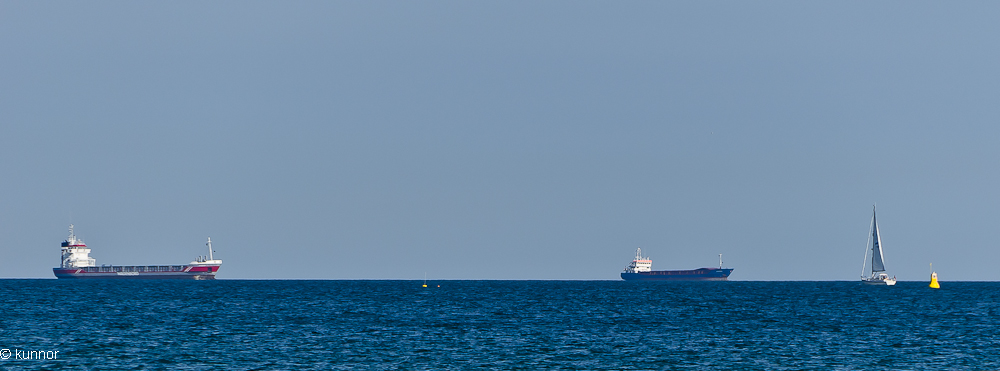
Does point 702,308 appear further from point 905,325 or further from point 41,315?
point 41,315

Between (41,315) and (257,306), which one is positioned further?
(257,306)

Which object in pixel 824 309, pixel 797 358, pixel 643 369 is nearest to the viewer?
pixel 643 369

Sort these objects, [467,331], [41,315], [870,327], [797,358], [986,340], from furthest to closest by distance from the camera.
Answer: [41,315] < [870,327] < [467,331] < [986,340] < [797,358]

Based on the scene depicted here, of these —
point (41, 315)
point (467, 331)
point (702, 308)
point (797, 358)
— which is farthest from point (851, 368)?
point (41, 315)

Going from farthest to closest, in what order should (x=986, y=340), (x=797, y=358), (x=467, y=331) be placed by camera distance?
1. (x=467, y=331)
2. (x=986, y=340)
3. (x=797, y=358)

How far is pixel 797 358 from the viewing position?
191 feet

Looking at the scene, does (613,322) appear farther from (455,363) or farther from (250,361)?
(250,361)

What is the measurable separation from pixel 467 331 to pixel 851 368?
30517 millimetres

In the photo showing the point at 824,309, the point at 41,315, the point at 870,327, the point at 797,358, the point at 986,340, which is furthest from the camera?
the point at 824,309

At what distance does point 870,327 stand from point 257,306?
218ft

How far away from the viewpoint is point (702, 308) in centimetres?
11625

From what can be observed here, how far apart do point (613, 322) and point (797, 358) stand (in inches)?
1209

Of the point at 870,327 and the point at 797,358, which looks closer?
the point at 797,358

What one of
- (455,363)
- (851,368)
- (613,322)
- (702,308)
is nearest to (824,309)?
(702,308)
